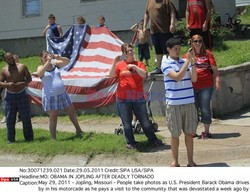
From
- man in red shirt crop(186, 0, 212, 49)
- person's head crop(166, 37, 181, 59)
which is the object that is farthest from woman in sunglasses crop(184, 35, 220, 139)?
man in red shirt crop(186, 0, 212, 49)

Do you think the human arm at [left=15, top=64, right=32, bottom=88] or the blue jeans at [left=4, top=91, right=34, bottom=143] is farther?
the blue jeans at [left=4, top=91, right=34, bottom=143]

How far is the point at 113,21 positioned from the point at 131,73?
10.3 metres

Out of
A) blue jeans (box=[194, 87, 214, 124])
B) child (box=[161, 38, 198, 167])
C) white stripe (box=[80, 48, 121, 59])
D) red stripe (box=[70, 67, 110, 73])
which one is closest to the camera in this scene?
child (box=[161, 38, 198, 167])

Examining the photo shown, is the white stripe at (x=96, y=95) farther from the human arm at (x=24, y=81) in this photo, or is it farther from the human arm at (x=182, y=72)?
the human arm at (x=182, y=72)

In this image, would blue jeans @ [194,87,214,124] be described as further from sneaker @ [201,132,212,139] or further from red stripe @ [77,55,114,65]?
red stripe @ [77,55,114,65]

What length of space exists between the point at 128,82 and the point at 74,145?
164 centimetres

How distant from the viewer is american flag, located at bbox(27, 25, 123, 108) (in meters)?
11.3

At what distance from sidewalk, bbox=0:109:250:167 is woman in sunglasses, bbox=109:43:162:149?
1.27 ft

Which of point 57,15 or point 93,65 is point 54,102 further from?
point 57,15

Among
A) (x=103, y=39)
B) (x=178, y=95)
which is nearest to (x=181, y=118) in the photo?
(x=178, y=95)

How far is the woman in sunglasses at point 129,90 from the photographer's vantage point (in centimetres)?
785

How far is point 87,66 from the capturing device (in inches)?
490

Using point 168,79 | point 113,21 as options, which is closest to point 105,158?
point 168,79

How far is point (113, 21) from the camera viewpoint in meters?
17.8
